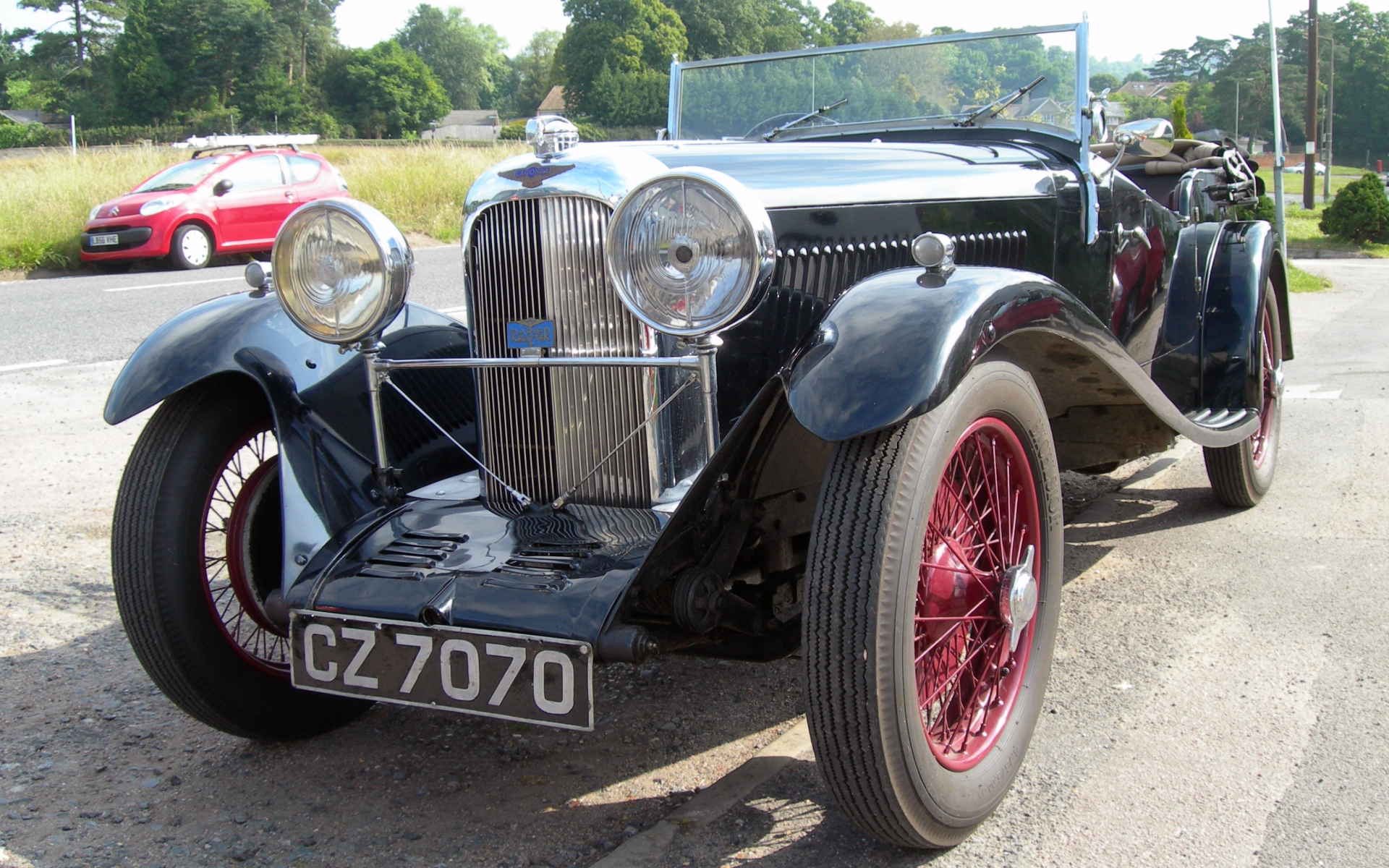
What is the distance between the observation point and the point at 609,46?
48.1m

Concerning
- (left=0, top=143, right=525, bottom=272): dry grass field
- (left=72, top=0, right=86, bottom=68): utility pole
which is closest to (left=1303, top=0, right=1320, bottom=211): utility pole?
(left=0, top=143, right=525, bottom=272): dry grass field

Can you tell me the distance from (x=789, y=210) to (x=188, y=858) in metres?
1.84

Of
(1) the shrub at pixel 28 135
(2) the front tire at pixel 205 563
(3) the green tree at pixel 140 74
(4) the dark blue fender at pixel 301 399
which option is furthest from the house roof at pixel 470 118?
(2) the front tire at pixel 205 563

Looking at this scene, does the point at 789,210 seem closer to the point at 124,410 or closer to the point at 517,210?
the point at 517,210

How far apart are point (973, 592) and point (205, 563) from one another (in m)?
1.68

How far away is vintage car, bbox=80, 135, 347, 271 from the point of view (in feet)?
41.5

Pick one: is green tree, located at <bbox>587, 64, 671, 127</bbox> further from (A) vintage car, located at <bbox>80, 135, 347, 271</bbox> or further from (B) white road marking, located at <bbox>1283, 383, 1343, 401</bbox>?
(B) white road marking, located at <bbox>1283, 383, 1343, 401</bbox>

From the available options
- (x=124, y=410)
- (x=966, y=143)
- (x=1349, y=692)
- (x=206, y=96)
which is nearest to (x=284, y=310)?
(x=124, y=410)

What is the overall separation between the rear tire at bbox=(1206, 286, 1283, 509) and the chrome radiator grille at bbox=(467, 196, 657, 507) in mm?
2526

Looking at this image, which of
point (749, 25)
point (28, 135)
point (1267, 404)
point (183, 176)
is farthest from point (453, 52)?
point (1267, 404)

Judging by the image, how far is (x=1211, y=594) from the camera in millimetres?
3322

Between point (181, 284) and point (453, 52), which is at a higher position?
point (453, 52)

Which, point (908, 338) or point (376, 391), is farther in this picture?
point (376, 391)

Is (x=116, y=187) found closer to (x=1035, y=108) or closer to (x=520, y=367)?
(x=1035, y=108)
